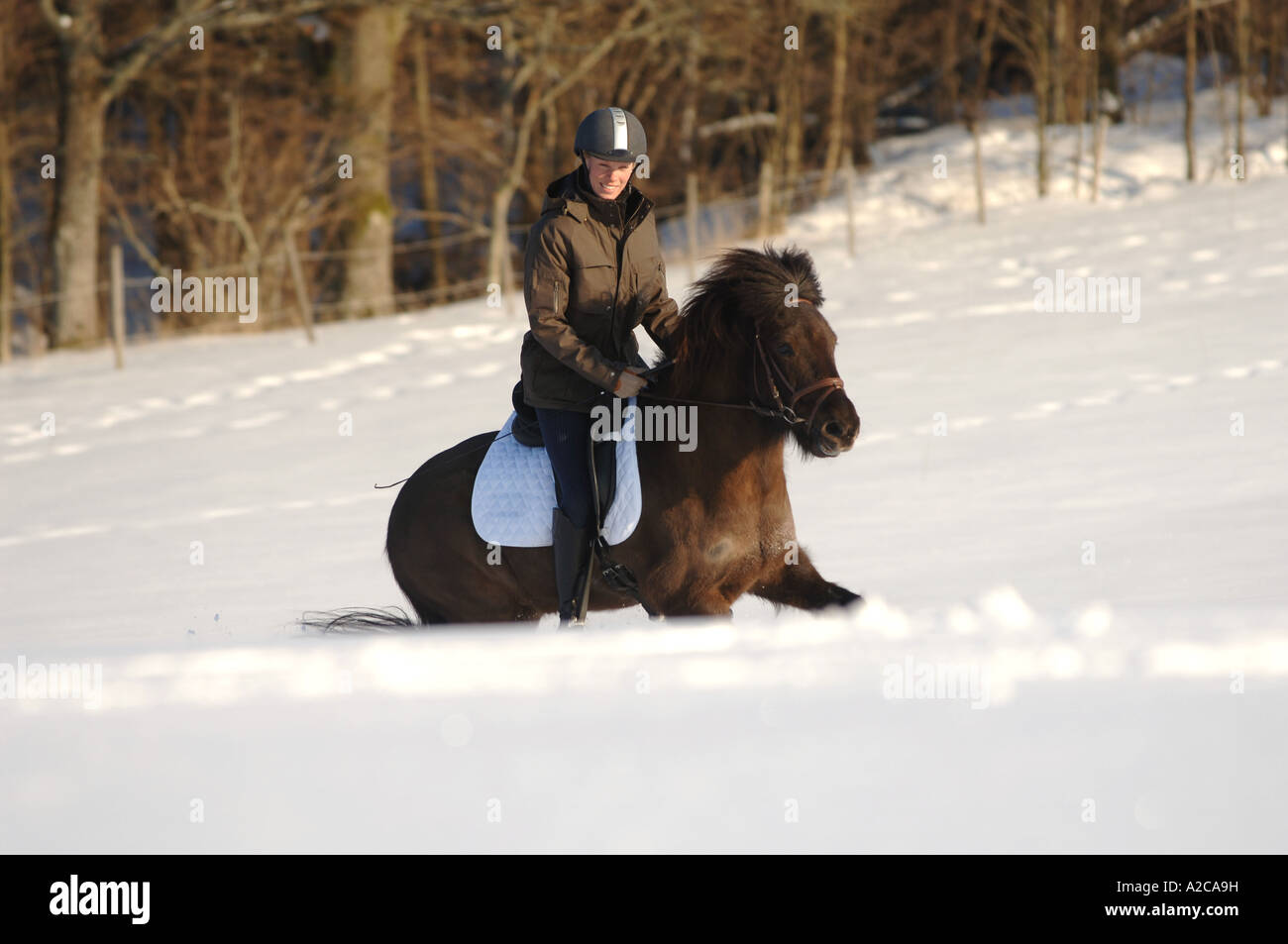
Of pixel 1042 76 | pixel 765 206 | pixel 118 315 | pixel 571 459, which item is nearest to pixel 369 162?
pixel 118 315

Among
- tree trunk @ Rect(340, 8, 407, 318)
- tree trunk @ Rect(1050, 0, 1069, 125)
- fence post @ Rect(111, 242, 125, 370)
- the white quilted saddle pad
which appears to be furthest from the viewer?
tree trunk @ Rect(1050, 0, 1069, 125)

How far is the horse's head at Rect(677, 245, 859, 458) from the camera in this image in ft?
14.4

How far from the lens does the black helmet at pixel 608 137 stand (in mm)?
4527

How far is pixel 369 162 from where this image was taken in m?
20.4

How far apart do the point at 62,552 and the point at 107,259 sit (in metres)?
17.6

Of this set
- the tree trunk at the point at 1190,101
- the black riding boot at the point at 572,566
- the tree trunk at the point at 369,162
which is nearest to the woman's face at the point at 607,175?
the black riding boot at the point at 572,566

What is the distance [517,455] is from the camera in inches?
200

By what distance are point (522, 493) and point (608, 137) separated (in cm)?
137

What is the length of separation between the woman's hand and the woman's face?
0.65m

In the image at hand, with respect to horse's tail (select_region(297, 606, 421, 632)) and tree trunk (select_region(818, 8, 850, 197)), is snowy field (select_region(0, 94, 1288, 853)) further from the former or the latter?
tree trunk (select_region(818, 8, 850, 197))

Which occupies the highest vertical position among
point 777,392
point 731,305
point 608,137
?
point 608,137

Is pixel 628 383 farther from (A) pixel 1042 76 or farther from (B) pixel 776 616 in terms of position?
(A) pixel 1042 76

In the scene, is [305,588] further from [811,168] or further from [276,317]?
[811,168]

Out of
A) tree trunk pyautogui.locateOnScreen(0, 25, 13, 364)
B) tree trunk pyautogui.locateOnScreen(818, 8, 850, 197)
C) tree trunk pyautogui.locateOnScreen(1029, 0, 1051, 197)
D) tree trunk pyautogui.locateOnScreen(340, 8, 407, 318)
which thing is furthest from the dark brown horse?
tree trunk pyautogui.locateOnScreen(818, 8, 850, 197)
